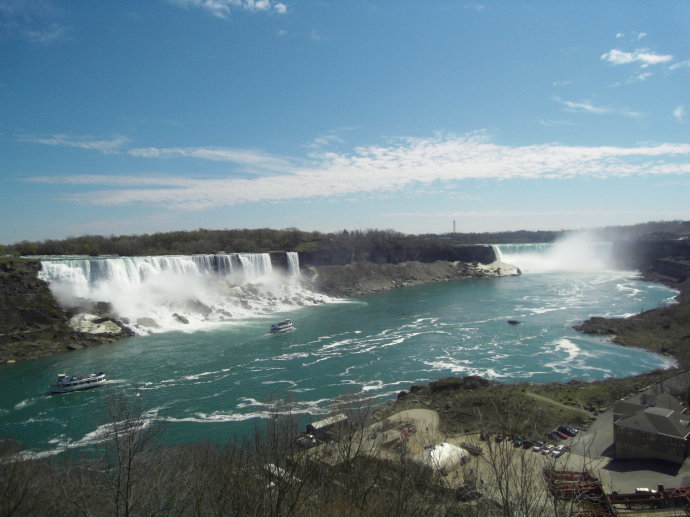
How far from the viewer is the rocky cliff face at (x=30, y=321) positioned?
27.6m

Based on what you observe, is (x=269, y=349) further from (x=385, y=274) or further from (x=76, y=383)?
(x=385, y=274)

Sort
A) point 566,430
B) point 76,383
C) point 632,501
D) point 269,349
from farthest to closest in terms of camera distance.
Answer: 1. point 269,349
2. point 76,383
3. point 566,430
4. point 632,501

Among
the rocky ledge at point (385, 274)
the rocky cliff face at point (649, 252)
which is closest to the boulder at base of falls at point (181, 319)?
the rocky ledge at point (385, 274)

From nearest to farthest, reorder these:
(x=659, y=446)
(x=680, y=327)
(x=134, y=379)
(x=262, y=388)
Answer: (x=659, y=446)
(x=262, y=388)
(x=134, y=379)
(x=680, y=327)

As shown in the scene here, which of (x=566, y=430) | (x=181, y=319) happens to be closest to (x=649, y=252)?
(x=181, y=319)

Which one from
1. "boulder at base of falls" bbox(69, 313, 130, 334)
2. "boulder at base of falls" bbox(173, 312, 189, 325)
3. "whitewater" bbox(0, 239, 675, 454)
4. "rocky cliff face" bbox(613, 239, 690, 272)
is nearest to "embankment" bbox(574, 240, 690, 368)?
"whitewater" bbox(0, 239, 675, 454)

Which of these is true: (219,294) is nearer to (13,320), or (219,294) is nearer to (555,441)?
(13,320)

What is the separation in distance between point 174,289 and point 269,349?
650 inches

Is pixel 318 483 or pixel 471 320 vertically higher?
pixel 318 483

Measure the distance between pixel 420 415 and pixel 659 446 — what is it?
693cm

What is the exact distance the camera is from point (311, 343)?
2908 cm

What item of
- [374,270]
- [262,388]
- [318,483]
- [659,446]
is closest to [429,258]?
[374,270]

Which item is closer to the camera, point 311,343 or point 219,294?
point 311,343

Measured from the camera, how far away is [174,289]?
4009 centimetres
